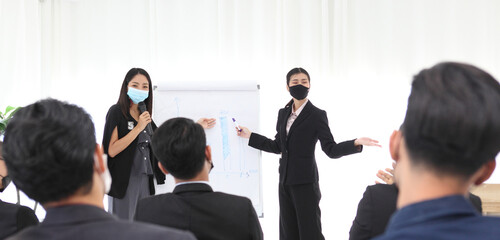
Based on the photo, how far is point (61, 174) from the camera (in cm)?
91

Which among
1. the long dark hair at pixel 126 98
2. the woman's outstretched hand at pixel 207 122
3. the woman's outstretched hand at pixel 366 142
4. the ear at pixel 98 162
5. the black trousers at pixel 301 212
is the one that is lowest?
the black trousers at pixel 301 212

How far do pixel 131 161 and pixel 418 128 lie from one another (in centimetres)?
264

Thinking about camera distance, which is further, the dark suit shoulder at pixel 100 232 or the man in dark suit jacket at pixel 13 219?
the man in dark suit jacket at pixel 13 219

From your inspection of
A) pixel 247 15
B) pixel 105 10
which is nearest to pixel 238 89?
pixel 247 15

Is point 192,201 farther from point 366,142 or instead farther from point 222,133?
point 222,133

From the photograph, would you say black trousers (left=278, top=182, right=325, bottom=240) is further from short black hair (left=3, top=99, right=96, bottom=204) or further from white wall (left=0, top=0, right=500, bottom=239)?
short black hair (left=3, top=99, right=96, bottom=204)

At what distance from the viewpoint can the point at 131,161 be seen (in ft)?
10.2

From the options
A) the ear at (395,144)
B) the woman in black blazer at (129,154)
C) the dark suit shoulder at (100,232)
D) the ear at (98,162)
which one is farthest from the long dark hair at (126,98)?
the ear at (395,144)

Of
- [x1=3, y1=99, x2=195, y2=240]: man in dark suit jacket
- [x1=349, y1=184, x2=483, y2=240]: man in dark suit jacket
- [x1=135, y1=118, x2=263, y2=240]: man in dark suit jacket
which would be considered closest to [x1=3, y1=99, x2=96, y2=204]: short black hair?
[x1=3, y1=99, x2=195, y2=240]: man in dark suit jacket

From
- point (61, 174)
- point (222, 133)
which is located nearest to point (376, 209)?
point (61, 174)

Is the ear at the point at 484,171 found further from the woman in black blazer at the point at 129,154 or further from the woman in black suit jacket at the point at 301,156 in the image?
the woman in black suit jacket at the point at 301,156

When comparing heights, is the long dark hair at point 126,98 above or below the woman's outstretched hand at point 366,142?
above

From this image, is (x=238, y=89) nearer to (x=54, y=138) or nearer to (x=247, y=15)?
(x=247, y=15)

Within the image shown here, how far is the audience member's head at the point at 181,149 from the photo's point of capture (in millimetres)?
1711
